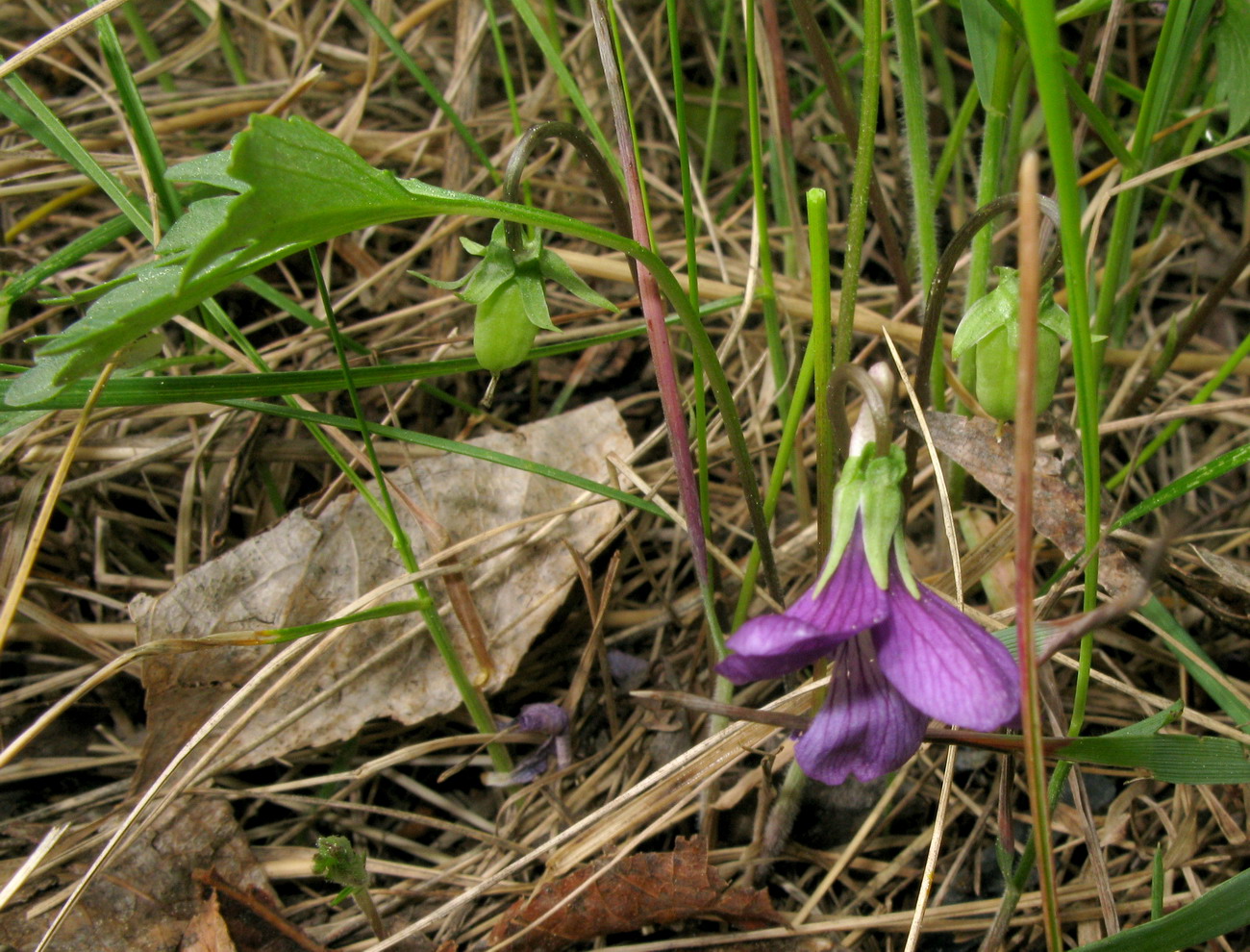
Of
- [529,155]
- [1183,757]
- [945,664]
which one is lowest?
[1183,757]

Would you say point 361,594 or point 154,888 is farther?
point 361,594

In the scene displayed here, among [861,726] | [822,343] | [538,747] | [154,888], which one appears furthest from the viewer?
[538,747]

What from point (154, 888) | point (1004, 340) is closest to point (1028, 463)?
point (1004, 340)

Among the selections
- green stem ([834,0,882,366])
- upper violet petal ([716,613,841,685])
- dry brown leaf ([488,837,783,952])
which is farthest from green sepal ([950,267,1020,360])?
dry brown leaf ([488,837,783,952])

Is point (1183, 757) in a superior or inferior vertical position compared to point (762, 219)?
inferior

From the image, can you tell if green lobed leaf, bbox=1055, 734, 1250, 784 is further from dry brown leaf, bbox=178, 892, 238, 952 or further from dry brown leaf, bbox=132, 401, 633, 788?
dry brown leaf, bbox=178, 892, 238, 952

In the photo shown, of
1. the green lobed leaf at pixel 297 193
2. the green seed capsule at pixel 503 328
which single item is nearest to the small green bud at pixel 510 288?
the green seed capsule at pixel 503 328

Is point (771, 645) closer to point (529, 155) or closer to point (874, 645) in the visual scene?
point (874, 645)

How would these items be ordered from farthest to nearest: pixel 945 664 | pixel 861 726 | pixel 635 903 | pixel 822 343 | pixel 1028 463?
pixel 635 903 → pixel 822 343 → pixel 861 726 → pixel 945 664 → pixel 1028 463
